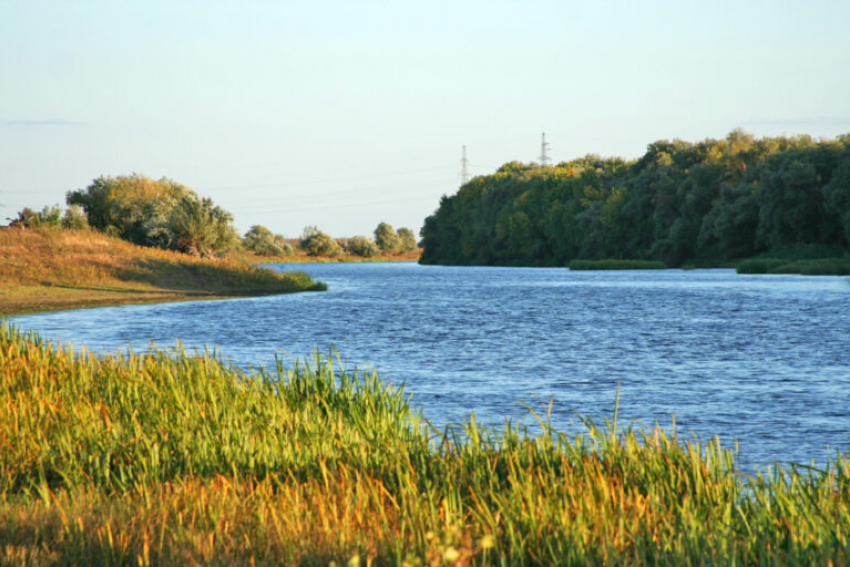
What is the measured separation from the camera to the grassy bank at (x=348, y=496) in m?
5.73

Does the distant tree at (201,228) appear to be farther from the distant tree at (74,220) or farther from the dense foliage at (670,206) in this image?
the dense foliage at (670,206)

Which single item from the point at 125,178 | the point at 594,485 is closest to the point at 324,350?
the point at 594,485

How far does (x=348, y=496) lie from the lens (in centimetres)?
665

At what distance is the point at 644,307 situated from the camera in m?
43.6

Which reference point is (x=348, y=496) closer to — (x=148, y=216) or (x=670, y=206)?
(x=148, y=216)

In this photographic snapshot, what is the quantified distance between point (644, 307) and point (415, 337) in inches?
717

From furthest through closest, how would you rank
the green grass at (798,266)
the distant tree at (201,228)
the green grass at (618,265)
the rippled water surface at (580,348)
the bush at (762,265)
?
the green grass at (618,265) → the bush at (762,265) → the green grass at (798,266) → the distant tree at (201,228) → the rippled water surface at (580,348)

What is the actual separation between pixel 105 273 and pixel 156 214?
1321 cm

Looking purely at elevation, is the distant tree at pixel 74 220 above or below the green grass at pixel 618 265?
above

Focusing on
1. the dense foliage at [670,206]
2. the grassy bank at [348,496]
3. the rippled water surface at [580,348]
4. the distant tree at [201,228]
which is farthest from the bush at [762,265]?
the grassy bank at [348,496]

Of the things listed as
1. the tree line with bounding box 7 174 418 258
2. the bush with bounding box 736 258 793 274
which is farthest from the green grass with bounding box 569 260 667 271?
the tree line with bounding box 7 174 418 258

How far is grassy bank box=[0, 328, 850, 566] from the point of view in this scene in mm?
5730

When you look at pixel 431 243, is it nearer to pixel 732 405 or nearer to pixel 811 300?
pixel 811 300

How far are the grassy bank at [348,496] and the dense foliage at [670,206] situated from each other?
259 ft
